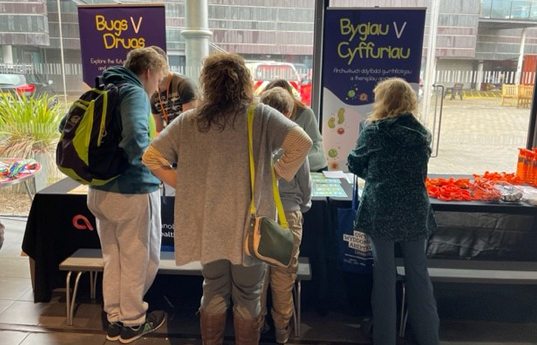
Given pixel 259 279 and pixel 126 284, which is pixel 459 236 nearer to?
pixel 259 279

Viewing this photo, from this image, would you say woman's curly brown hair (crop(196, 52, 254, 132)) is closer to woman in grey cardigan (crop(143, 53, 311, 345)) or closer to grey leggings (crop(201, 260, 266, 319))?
woman in grey cardigan (crop(143, 53, 311, 345))

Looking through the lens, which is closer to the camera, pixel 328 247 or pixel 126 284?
pixel 126 284

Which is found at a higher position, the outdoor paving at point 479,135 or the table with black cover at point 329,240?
the outdoor paving at point 479,135

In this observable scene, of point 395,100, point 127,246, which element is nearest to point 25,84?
point 127,246

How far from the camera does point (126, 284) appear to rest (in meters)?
2.20

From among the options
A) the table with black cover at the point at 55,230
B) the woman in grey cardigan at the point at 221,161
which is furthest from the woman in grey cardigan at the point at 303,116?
the woman in grey cardigan at the point at 221,161

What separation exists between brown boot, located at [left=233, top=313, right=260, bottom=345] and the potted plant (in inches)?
113

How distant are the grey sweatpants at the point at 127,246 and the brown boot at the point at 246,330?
61cm

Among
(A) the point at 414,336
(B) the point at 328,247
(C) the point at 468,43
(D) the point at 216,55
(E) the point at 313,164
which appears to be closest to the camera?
(D) the point at 216,55

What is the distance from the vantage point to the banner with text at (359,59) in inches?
116

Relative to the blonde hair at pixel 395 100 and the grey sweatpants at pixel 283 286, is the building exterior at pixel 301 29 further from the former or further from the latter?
the grey sweatpants at pixel 283 286

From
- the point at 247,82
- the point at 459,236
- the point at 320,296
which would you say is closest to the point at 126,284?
the point at 320,296

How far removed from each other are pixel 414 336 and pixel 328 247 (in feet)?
2.02

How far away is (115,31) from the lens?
316 cm
